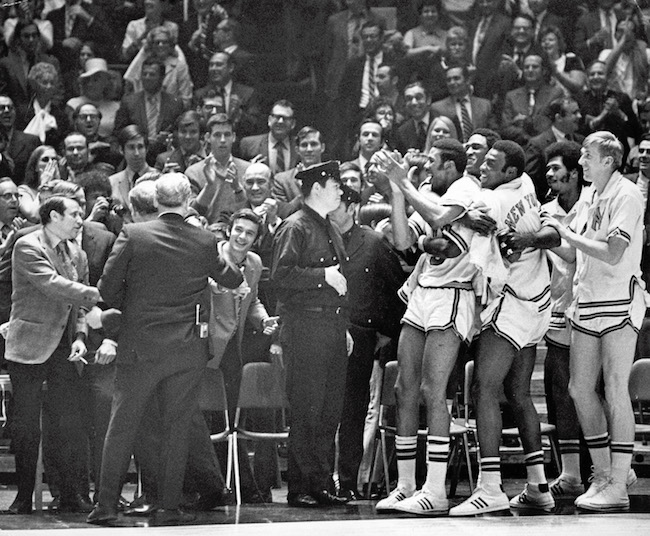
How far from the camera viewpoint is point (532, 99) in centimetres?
640

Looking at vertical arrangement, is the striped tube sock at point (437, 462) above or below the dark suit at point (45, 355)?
below

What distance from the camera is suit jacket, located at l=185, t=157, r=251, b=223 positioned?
5832 millimetres

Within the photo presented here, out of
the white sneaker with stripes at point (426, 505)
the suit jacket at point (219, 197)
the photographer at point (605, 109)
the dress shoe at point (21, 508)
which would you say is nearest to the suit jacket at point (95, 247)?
the suit jacket at point (219, 197)

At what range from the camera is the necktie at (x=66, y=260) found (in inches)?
202

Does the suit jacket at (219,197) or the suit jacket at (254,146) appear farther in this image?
the suit jacket at (254,146)

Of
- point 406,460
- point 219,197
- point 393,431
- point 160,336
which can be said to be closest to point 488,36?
point 219,197

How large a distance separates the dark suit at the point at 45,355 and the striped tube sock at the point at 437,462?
1.53 meters

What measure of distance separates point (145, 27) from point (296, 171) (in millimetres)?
1368

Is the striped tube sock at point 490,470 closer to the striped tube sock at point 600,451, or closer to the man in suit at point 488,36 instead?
the striped tube sock at point 600,451

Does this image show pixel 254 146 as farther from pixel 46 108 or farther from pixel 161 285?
pixel 161 285

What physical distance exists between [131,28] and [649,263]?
120 inches

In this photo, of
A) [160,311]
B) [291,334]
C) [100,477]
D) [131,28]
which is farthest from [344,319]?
[131,28]

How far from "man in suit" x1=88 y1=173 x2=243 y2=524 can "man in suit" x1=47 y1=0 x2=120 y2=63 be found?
6.30ft

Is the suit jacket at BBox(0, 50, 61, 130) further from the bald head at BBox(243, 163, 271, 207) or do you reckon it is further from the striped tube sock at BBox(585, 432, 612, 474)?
the striped tube sock at BBox(585, 432, 612, 474)
